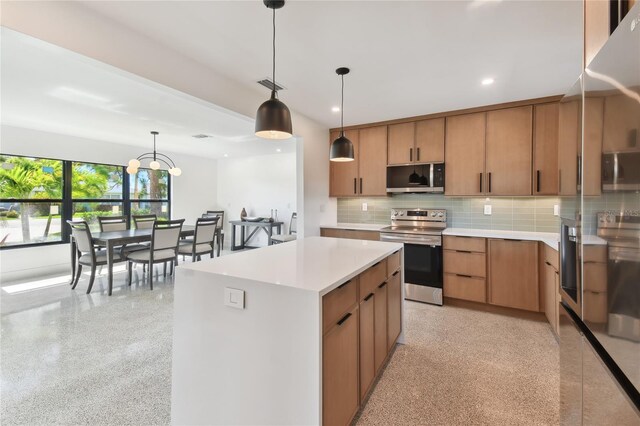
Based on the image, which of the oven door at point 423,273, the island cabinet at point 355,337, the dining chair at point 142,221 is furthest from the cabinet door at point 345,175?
the dining chair at point 142,221

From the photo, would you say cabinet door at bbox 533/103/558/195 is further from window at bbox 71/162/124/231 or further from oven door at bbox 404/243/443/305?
window at bbox 71/162/124/231

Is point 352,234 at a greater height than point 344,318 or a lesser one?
greater

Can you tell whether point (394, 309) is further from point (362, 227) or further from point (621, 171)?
point (362, 227)

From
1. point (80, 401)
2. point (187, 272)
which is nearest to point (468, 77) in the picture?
point (187, 272)

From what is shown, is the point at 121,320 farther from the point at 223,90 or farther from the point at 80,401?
the point at 223,90

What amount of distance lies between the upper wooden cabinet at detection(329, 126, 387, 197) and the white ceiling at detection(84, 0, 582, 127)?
3.69ft

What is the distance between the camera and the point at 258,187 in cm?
745

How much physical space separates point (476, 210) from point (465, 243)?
0.69 metres

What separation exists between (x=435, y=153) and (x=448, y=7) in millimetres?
2218

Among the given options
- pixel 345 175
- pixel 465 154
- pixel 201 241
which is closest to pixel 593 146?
pixel 465 154

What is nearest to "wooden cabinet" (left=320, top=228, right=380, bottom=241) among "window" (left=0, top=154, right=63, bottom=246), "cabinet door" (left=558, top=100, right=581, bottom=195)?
"cabinet door" (left=558, top=100, right=581, bottom=195)

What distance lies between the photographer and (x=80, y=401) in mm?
1802

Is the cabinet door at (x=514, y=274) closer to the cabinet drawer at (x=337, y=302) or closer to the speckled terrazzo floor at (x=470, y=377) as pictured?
the speckled terrazzo floor at (x=470, y=377)

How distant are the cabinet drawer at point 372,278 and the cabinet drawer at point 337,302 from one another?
0.11m
